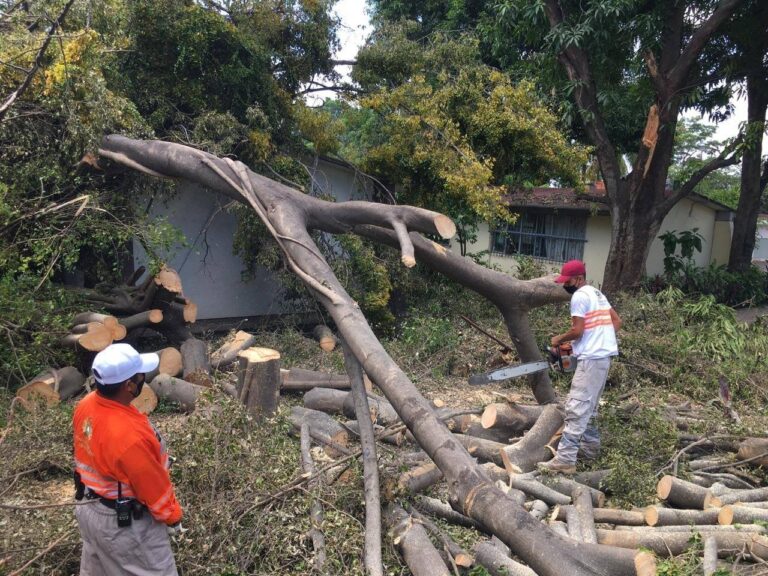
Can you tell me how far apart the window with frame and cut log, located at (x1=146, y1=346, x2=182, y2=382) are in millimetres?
11218

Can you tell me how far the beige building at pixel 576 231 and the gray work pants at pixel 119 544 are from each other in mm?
12789

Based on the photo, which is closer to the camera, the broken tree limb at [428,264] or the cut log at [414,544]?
the broken tree limb at [428,264]

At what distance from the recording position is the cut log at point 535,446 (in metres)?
5.15

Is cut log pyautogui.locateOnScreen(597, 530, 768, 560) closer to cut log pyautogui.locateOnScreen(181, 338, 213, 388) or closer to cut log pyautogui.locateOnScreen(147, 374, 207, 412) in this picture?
cut log pyautogui.locateOnScreen(147, 374, 207, 412)

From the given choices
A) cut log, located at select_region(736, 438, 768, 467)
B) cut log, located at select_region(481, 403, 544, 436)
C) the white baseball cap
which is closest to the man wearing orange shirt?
the white baseball cap

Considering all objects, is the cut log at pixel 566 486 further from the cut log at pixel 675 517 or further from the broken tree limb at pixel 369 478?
the broken tree limb at pixel 369 478

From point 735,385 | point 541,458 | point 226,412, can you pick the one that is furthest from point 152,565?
point 735,385

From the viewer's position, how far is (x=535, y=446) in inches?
211

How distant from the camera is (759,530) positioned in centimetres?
389

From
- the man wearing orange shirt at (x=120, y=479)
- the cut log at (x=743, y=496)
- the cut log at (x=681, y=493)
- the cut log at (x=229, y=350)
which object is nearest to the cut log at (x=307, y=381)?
the cut log at (x=229, y=350)

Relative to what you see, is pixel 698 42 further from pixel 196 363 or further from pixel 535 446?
pixel 196 363

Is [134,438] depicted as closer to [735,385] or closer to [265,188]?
[265,188]

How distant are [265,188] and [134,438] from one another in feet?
10.6

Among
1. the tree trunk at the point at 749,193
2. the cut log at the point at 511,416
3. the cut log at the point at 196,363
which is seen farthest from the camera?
the tree trunk at the point at 749,193
